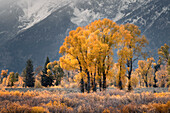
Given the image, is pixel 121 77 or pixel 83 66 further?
pixel 121 77

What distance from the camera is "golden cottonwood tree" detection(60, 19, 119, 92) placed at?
60.7 feet

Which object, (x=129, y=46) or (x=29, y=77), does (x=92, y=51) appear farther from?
(x=29, y=77)

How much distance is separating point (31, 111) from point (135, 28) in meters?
20.4

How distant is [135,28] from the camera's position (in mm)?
22297

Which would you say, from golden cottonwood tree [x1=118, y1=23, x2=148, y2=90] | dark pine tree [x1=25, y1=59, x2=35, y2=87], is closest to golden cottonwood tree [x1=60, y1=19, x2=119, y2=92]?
golden cottonwood tree [x1=118, y1=23, x2=148, y2=90]

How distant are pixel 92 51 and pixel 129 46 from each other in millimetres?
6919

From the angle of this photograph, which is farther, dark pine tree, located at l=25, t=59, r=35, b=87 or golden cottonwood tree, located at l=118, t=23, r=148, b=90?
dark pine tree, located at l=25, t=59, r=35, b=87

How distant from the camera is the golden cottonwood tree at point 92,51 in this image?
1852 cm

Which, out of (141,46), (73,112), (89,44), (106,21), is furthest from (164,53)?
(73,112)

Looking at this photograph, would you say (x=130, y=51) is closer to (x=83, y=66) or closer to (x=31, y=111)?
(x=83, y=66)

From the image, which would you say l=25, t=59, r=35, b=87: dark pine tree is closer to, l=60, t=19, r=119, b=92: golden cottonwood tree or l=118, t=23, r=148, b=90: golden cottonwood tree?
l=60, t=19, r=119, b=92: golden cottonwood tree

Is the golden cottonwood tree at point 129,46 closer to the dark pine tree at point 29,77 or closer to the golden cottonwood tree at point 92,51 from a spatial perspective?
the golden cottonwood tree at point 92,51

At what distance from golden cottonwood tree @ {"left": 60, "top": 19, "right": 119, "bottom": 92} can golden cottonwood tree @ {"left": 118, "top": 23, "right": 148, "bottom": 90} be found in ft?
5.12

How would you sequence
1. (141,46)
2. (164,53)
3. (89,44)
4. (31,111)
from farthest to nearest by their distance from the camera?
1. (164,53)
2. (141,46)
3. (89,44)
4. (31,111)
